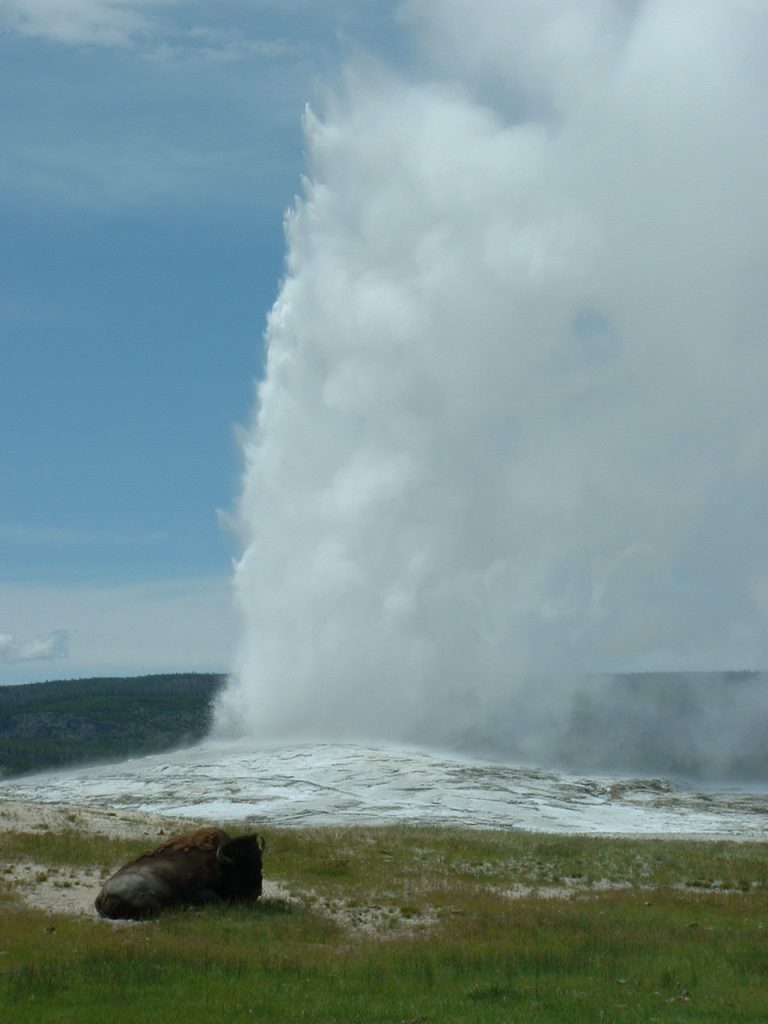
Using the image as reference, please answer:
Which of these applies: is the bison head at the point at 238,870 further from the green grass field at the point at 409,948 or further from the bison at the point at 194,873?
the green grass field at the point at 409,948

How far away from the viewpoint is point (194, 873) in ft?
76.3

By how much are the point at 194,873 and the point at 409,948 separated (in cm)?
555

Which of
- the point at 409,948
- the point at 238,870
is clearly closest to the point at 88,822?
the point at 238,870

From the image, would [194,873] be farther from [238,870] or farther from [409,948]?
[409,948]

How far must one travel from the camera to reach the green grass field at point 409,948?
1519cm

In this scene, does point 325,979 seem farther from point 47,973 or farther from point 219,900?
point 219,900

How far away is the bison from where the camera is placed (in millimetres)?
22172

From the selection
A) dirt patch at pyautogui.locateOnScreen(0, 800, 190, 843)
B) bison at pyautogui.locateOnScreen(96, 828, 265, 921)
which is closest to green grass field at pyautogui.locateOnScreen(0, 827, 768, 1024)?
bison at pyautogui.locateOnScreen(96, 828, 265, 921)

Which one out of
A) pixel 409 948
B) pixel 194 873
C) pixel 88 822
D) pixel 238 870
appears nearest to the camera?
pixel 409 948

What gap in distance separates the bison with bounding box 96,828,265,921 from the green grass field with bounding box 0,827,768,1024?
2.01 ft

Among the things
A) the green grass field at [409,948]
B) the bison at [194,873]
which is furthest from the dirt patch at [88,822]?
the bison at [194,873]

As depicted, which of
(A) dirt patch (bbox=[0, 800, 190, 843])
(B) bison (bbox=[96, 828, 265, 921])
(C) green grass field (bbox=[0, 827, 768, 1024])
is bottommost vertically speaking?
(C) green grass field (bbox=[0, 827, 768, 1024])

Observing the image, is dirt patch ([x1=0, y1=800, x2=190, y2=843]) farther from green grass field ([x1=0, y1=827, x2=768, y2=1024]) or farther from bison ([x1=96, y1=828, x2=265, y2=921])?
bison ([x1=96, y1=828, x2=265, y2=921])

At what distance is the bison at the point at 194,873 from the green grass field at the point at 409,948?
2.01ft
